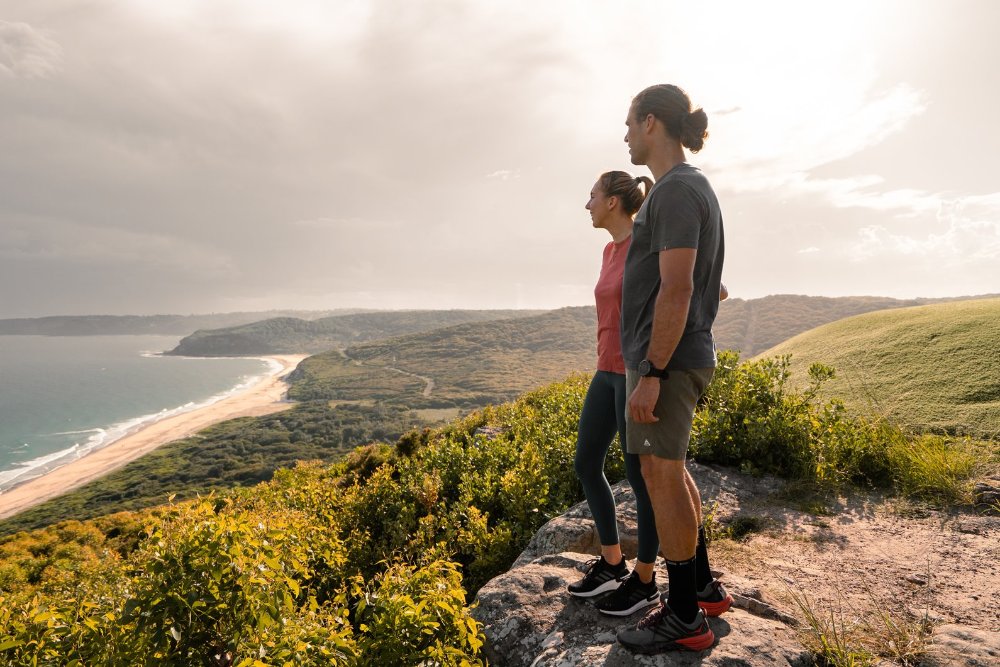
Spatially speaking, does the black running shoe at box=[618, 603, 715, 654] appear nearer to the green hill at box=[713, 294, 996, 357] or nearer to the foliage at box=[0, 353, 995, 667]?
the foliage at box=[0, 353, 995, 667]

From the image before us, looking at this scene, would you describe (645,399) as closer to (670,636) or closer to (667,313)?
(667,313)

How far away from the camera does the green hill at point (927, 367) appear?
5668 mm

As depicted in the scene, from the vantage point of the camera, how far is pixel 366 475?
10.5 m

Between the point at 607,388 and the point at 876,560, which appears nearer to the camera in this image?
the point at 607,388

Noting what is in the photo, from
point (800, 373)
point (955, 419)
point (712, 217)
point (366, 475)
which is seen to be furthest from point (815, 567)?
point (366, 475)

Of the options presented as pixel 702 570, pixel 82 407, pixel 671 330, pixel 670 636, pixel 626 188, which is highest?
pixel 626 188

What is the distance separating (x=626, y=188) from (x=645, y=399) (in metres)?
1.52

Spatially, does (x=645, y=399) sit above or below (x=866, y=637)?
above

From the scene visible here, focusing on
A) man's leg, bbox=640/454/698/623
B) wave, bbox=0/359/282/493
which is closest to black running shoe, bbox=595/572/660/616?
man's leg, bbox=640/454/698/623

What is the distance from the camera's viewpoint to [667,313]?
2320mm

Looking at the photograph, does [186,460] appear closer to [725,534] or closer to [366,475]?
[366,475]

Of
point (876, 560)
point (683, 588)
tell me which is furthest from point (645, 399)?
point (876, 560)

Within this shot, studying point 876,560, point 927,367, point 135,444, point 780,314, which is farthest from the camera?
point 780,314

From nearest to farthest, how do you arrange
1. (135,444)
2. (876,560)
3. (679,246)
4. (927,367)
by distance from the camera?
(679,246) → (876,560) → (927,367) → (135,444)
